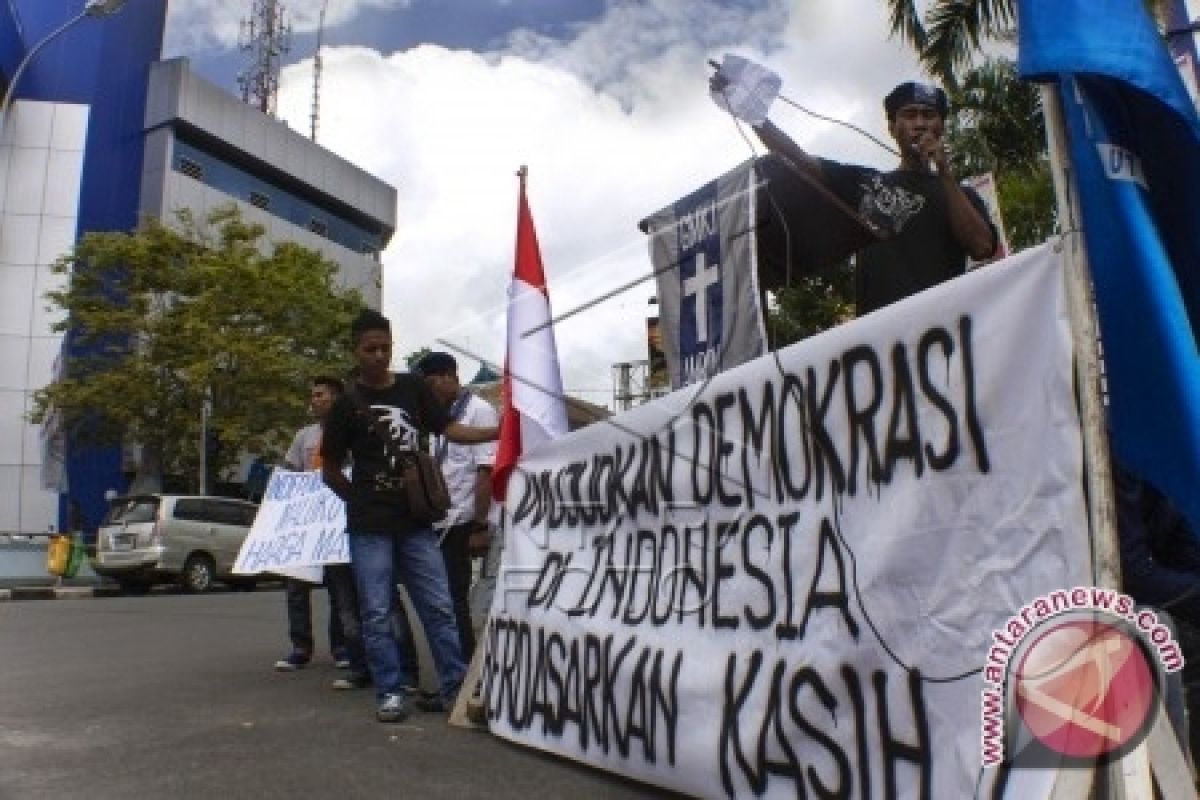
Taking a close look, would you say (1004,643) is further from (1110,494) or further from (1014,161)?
(1014,161)

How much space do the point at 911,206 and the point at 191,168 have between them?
116 ft

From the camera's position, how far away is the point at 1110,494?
2.17 m

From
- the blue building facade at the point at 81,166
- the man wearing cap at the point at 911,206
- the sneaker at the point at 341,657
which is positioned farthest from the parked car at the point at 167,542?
the man wearing cap at the point at 911,206

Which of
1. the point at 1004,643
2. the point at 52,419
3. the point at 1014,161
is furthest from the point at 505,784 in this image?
the point at 52,419

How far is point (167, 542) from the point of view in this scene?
1825 cm

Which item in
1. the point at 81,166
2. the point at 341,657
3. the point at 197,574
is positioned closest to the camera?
the point at 341,657

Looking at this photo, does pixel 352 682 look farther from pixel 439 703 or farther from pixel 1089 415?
pixel 1089 415

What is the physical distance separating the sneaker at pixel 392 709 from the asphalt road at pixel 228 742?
0.05m

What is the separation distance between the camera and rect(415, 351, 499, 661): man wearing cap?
5.53 m

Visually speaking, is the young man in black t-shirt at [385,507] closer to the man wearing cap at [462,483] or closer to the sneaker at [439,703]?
the sneaker at [439,703]

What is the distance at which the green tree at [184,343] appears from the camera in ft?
83.5

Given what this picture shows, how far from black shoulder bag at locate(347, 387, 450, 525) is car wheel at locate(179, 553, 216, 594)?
49.4 feet

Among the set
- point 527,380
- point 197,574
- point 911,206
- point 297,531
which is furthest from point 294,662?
point 197,574

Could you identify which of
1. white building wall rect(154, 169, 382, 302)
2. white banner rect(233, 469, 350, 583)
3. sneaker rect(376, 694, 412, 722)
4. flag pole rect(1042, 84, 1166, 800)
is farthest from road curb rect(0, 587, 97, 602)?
flag pole rect(1042, 84, 1166, 800)
